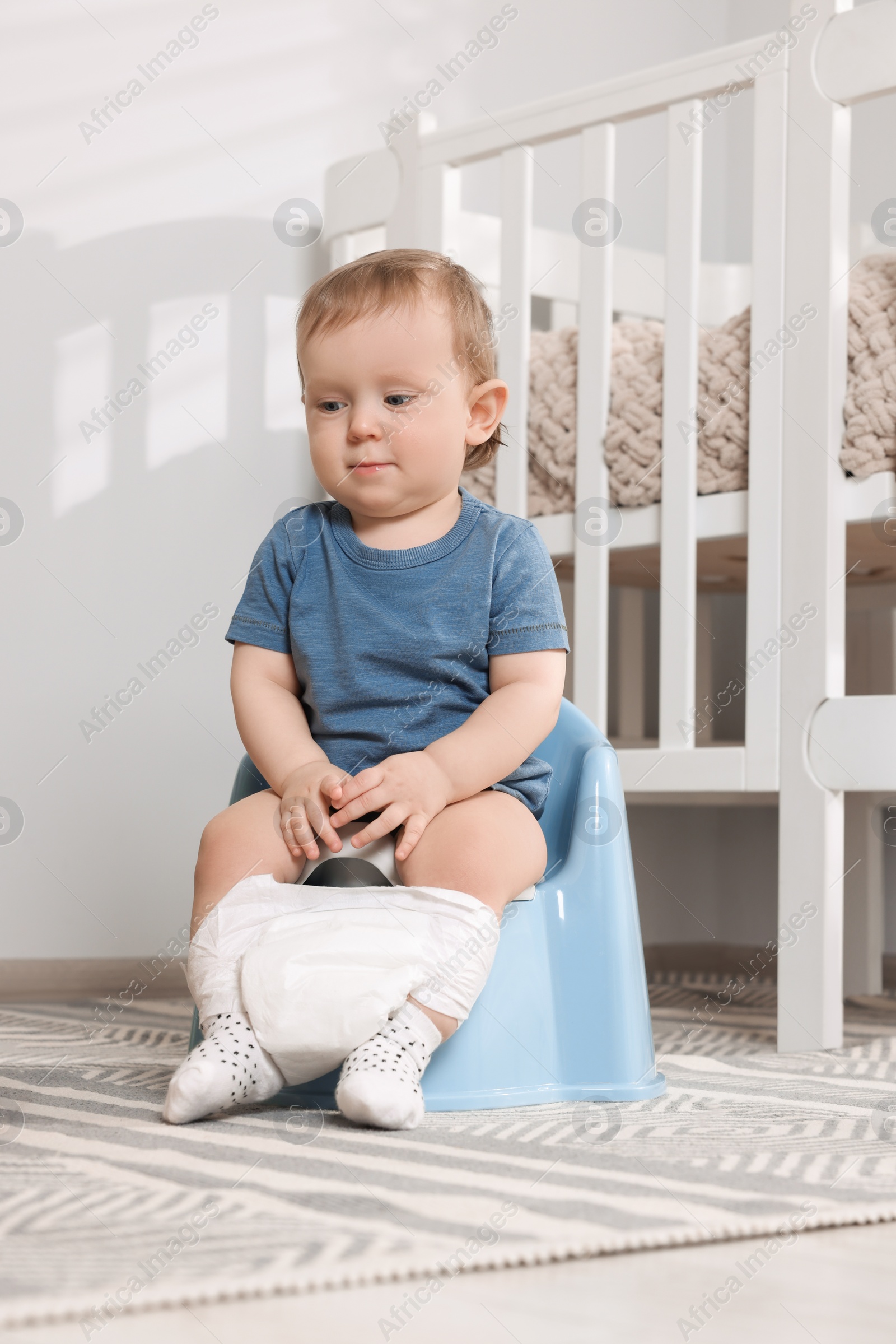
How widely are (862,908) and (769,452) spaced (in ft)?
2.17

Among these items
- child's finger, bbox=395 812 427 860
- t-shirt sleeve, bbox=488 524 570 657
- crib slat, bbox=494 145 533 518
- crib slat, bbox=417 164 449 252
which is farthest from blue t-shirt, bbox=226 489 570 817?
crib slat, bbox=417 164 449 252

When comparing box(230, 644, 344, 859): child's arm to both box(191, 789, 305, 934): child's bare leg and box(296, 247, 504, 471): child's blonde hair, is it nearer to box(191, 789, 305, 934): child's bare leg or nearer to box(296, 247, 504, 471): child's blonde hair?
box(191, 789, 305, 934): child's bare leg

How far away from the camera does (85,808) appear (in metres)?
1.44

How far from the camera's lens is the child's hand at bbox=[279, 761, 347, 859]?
87 cm

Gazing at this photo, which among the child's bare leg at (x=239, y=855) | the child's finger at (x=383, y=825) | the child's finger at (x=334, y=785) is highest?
the child's finger at (x=334, y=785)

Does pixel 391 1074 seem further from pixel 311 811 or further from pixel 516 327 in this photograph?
pixel 516 327

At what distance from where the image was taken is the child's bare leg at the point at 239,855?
0.87m

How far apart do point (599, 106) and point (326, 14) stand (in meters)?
0.50

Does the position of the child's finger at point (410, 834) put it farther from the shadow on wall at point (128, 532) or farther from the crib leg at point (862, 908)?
the crib leg at point (862, 908)

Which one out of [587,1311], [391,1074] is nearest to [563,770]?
[391,1074]

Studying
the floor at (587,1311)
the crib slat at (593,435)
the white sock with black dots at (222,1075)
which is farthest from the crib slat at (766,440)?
the floor at (587,1311)

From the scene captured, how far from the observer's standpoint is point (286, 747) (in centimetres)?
95

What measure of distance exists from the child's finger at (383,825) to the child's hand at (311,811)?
0.06 feet

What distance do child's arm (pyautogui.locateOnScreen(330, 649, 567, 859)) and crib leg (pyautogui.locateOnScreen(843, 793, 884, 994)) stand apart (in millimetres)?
736
